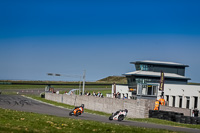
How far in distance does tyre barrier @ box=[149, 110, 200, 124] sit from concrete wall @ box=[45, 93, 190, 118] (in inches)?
50.6

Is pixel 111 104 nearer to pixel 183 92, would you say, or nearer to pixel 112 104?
pixel 112 104

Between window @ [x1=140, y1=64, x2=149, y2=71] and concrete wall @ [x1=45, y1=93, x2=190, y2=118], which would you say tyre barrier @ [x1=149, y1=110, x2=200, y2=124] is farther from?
window @ [x1=140, y1=64, x2=149, y2=71]

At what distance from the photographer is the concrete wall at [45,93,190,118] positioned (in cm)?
3456

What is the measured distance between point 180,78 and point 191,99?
82.7 ft

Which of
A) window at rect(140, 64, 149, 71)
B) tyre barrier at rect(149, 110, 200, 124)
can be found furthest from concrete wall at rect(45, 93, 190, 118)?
window at rect(140, 64, 149, 71)

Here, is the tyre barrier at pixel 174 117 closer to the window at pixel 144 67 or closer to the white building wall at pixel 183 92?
the white building wall at pixel 183 92

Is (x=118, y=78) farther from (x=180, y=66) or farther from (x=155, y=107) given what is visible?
(x=155, y=107)

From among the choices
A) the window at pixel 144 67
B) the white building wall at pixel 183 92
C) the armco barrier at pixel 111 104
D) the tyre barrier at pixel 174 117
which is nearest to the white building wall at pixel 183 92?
the white building wall at pixel 183 92

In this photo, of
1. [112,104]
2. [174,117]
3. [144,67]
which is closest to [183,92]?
[112,104]

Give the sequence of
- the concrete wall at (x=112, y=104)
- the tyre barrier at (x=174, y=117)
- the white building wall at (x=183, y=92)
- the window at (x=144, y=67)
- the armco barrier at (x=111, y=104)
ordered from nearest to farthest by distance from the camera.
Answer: the tyre barrier at (x=174, y=117)
the concrete wall at (x=112, y=104)
the armco barrier at (x=111, y=104)
the white building wall at (x=183, y=92)
the window at (x=144, y=67)

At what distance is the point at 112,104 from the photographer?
44688mm

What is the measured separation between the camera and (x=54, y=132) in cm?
1535

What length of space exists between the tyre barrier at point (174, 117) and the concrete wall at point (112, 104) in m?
1.29

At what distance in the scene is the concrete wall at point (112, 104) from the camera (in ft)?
113
